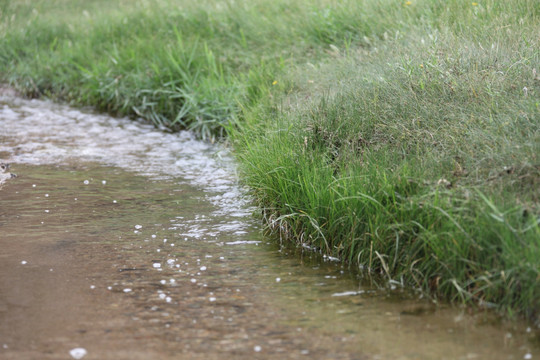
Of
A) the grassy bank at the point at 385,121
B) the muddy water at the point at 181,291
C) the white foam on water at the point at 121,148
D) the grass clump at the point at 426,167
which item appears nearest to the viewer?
the muddy water at the point at 181,291

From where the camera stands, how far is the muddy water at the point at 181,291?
3.16 metres

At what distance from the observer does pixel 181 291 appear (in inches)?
151

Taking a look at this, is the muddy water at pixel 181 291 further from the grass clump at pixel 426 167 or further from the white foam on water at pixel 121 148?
the grass clump at pixel 426 167

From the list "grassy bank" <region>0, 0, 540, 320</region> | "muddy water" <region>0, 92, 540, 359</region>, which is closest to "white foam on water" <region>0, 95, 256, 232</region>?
"muddy water" <region>0, 92, 540, 359</region>

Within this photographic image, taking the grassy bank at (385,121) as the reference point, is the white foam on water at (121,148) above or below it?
below

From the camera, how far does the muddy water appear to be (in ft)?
10.4

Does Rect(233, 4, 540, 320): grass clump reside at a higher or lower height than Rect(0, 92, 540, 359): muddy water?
higher

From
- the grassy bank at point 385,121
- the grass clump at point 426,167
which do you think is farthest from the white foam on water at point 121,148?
the grass clump at point 426,167

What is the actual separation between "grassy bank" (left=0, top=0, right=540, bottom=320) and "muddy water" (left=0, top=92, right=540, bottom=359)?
292 millimetres

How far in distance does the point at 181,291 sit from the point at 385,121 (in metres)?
2.13

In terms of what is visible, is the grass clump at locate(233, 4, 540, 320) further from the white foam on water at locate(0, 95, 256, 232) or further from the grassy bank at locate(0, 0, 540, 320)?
the white foam on water at locate(0, 95, 256, 232)

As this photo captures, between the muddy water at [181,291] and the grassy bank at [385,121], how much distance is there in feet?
0.96

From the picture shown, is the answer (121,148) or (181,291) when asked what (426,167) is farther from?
(121,148)

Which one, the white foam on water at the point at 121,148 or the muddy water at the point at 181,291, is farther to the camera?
the white foam on water at the point at 121,148
